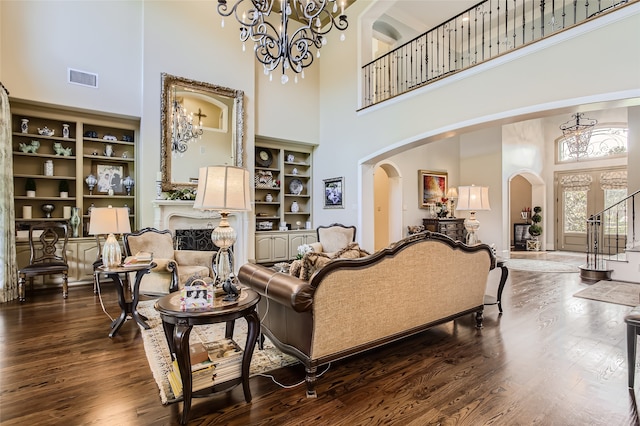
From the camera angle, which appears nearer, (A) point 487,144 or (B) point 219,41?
(B) point 219,41

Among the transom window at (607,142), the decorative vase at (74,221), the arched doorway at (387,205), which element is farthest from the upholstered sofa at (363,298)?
the transom window at (607,142)

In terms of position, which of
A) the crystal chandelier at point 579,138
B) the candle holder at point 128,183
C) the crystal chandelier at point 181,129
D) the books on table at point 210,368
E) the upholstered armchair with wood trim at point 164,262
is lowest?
the books on table at point 210,368

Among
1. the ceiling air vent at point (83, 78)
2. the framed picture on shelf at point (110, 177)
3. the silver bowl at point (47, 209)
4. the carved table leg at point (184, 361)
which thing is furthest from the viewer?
the framed picture on shelf at point (110, 177)

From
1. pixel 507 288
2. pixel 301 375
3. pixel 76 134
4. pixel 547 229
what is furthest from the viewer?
pixel 547 229

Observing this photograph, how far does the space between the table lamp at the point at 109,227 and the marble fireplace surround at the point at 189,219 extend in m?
2.38

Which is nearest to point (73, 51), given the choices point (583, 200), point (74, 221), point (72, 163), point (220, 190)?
point (72, 163)

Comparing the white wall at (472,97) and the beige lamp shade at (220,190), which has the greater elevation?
the white wall at (472,97)

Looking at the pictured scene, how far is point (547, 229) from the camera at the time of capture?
10.2 meters

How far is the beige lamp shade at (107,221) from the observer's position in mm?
3225

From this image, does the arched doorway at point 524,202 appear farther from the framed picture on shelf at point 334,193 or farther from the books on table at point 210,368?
the books on table at point 210,368

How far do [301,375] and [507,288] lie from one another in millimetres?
4058

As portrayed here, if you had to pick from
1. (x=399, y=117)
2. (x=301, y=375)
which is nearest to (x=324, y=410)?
(x=301, y=375)

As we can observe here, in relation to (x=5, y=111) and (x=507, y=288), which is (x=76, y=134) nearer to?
(x=5, y=111)

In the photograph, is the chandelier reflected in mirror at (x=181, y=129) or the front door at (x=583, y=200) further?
the front door at (x=583, y=200)
